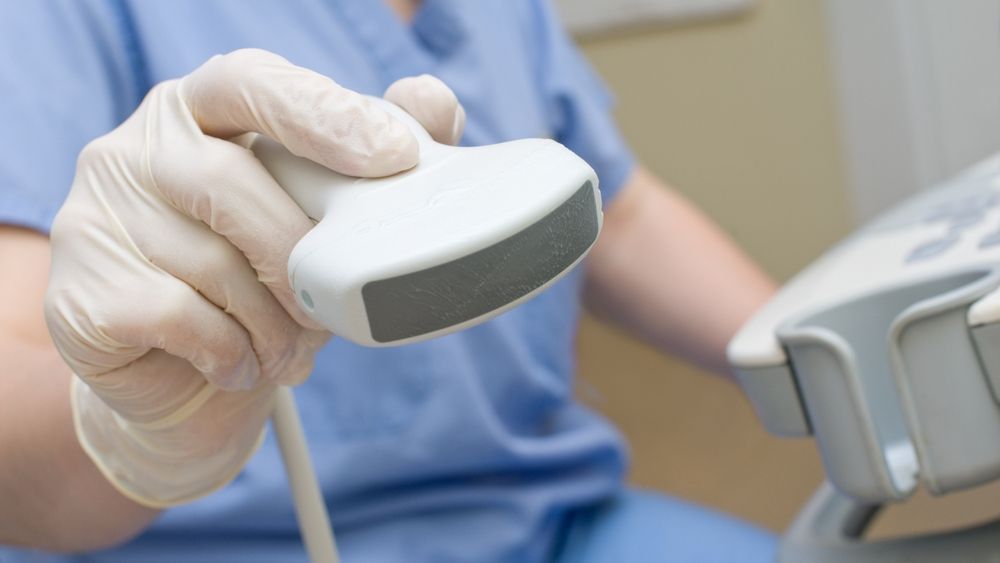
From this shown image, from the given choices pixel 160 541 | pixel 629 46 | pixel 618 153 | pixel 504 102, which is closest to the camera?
pixel 160 541

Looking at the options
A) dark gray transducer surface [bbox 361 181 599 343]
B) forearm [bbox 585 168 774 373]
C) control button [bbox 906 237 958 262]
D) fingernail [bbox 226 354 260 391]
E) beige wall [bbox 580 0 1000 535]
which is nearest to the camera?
dark gray transducer surface [bbox 361 181 599 343]

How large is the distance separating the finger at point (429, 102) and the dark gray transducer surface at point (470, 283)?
0.12 metres

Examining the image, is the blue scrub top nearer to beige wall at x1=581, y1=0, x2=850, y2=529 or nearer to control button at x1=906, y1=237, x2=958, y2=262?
control button at x1=906, y1=237, x2=958, y2=262

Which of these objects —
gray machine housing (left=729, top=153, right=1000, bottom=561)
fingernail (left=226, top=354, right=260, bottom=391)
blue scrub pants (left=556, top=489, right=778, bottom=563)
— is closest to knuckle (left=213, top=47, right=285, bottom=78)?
fingernail (left=226, top=354, right=260, bottom=391)

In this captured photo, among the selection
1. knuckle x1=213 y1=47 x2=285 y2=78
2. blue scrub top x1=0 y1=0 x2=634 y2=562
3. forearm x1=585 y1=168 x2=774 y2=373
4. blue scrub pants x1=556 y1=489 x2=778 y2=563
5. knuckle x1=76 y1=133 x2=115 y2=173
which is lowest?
blue scrub pants x1=556 y1=489 x2=778 y2=563

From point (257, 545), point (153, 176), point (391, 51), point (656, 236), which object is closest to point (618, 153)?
point (656, 236)

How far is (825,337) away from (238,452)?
0.26 meters

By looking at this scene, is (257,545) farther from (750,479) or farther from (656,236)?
(750,479)

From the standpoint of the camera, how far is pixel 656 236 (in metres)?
0.94

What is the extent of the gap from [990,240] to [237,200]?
336mm

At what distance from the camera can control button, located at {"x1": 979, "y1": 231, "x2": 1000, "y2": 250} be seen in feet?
1.62

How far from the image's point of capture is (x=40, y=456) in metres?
0.49

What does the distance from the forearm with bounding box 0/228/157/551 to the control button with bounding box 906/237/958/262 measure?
39cm

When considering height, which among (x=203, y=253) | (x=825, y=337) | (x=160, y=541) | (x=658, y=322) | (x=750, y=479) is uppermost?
(x=203, y=253)
